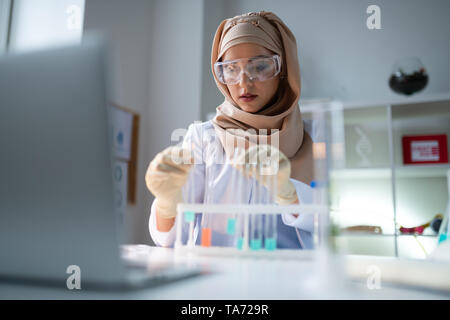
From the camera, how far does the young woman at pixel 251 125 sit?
1.01 meters

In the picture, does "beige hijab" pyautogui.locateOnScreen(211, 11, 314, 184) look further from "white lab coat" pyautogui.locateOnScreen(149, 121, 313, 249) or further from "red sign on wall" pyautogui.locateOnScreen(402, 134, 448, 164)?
"red sign on wall" pyautogui.locateOnScreen(402, 134, 448, 164)

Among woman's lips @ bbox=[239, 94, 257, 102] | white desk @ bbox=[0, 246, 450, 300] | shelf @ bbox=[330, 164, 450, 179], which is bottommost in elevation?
white desk @ bbox=[0, 246, 450, 300]

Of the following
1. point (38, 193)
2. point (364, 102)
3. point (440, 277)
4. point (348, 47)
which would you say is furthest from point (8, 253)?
point (348, 47)

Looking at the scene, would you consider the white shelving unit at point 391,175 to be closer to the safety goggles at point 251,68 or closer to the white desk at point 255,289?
the safety goggles at point 251,68

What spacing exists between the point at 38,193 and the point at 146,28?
8.80 feet

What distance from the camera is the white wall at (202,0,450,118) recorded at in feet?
8.02

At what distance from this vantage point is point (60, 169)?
37 cm

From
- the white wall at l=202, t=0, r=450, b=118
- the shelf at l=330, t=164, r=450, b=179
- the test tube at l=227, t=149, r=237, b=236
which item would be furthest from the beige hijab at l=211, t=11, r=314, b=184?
the white wall at l=202, t=0, r=450, b=118

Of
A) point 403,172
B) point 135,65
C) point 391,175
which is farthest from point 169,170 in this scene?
point 135,65

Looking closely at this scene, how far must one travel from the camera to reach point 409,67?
226cm

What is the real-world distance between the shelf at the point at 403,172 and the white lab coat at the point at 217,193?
39.9 inches

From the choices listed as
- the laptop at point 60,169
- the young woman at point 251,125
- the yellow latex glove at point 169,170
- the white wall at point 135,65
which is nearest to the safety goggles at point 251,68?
the young woman at point 251,125

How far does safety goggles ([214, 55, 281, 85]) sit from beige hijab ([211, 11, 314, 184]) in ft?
0.28

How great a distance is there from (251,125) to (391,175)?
4.16ft
